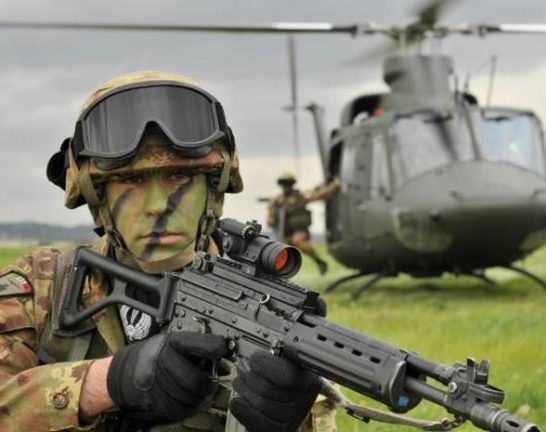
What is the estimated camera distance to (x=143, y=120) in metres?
3.12

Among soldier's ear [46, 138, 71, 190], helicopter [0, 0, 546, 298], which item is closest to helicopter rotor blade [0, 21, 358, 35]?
helicopter [0, 0, 546, 298]

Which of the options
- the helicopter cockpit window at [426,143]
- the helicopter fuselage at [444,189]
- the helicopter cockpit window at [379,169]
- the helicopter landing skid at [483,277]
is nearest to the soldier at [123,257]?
the helicopter fuselage at [444,189]

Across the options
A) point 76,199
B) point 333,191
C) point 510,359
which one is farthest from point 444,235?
point 76,199

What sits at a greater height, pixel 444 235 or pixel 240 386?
pixel 240 386

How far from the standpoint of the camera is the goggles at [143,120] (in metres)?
3.12

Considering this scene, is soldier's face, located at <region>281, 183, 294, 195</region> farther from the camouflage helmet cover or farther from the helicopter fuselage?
the camouflage helmet cover

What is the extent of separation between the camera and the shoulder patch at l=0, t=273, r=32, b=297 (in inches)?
124

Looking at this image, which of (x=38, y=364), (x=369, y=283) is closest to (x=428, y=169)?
(x=369, y=283)

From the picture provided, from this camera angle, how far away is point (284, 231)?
16.2m

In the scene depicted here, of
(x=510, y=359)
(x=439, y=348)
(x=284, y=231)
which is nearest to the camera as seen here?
(x=510, y=359)

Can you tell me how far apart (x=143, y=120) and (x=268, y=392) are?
94 cm

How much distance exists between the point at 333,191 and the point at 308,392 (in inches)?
479

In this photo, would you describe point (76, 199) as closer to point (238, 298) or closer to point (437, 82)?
point (238, 298)

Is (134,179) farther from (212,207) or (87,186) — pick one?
(212,207)
